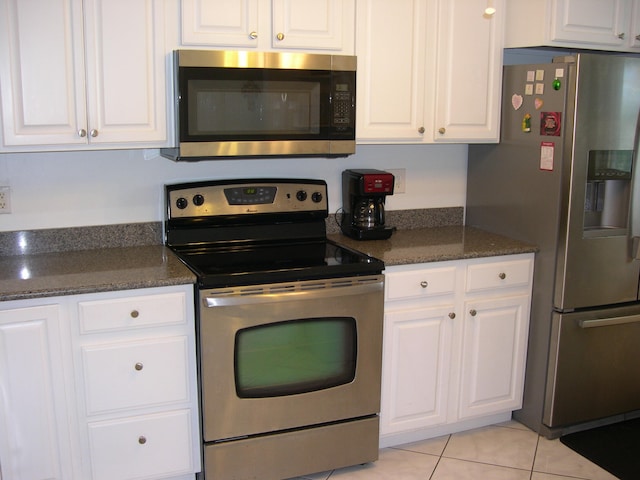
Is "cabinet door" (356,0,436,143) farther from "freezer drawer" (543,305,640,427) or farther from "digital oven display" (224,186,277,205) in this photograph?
"freezer drawer" (543,305,640,427)

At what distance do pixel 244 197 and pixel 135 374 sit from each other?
34.1 inches

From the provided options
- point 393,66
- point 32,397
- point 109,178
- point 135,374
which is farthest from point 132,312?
point 393,66

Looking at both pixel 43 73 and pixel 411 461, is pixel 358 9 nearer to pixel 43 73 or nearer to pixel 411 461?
pixel 43 73

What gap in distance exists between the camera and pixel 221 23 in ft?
8.12

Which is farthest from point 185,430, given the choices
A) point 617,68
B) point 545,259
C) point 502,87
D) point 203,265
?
point 617,68

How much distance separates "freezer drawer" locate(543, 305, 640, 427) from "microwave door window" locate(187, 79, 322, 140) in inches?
53.4

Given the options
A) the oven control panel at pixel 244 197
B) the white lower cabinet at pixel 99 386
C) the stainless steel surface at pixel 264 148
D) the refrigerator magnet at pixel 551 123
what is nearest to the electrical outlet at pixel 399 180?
the oven control panel at pixel 244 197

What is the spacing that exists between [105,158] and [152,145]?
31 centimetres

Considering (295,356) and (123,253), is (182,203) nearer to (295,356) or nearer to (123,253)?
(123,253)

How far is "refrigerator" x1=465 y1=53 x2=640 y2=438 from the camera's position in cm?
271

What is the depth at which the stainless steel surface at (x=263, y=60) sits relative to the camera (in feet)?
7.89

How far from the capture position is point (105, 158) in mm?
2703

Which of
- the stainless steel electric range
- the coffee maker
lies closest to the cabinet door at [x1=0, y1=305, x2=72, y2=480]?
the stainless steel electric range

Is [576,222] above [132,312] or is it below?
above
